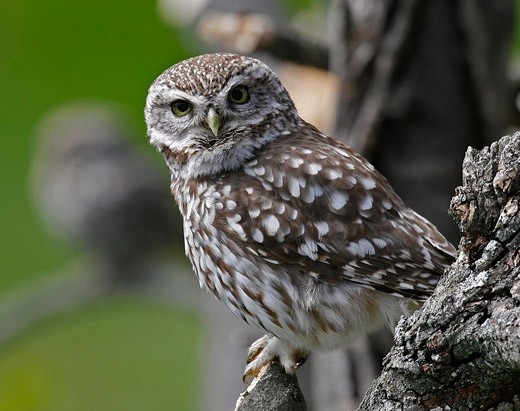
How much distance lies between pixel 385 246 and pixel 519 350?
3.41ft

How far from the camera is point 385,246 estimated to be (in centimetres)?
297

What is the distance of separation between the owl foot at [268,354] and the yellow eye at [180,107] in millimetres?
792

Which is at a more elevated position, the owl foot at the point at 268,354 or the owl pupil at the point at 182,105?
the owl pupil at the point at 182,105

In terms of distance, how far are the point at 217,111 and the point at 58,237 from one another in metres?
7.75

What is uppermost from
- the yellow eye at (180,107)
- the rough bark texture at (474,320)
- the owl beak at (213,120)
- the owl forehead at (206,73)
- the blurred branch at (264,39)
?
the blurred branch at (264,39)

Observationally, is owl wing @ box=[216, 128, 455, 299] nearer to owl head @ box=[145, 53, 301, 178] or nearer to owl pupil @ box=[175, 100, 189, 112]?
owl head @ box=[145, 53, 301, 178]

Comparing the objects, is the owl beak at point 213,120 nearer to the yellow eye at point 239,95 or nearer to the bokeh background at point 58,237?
the yellow eye at point 239,95

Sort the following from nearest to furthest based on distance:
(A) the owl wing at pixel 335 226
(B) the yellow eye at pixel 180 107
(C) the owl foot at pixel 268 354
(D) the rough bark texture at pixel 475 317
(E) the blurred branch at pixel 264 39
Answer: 1. (D) the rough bark texture at pixel 475 317
2. (A) the owl wing at pixel 335 226
3. (C) the owl foot at pixel 268 354
4. (B) the yellow eye at pixel 180 107
5. (E) the blurred branch at pixel 264 39

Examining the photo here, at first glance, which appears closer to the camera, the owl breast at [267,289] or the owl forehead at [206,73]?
the owl breast at [267,289]

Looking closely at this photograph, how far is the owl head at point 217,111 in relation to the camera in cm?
326

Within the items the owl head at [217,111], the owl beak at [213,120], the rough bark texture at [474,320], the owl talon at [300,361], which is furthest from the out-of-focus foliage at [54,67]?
the rough bark texture at [474,320]

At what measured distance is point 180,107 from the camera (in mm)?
3373

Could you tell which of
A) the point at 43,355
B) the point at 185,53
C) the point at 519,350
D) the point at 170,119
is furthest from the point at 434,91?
the point at 43,355

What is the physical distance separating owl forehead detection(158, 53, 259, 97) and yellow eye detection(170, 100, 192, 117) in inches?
2.3
